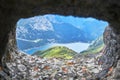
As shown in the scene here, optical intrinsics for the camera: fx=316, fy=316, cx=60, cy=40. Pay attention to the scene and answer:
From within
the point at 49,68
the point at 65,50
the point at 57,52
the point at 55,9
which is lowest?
the point at 49,68

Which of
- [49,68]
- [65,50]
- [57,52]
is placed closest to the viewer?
[49,68]

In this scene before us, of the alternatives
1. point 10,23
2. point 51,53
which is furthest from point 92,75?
point 51,53

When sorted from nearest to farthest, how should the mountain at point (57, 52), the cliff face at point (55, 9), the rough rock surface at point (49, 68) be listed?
1. the cliff face at point (55, 9)
2. the rough rock surface at point (49, 68)
3. the mountain at point (57, 52)

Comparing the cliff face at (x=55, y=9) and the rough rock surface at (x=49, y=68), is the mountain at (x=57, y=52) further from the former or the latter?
the cliff face at (x=55, y=9)

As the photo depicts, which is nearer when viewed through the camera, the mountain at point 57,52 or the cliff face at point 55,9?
the cliff face at point 55,9

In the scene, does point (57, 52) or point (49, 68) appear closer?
point (49, 68)

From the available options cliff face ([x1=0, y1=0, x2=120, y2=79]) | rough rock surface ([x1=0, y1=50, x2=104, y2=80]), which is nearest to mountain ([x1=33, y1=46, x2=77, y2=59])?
rough rock surface ([x1=0, y1=50, x2=104, y2=80])

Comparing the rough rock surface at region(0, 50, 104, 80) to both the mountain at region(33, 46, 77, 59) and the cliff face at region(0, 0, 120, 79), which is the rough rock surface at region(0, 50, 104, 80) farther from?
the mountain at region(33, 46, 77, 59)

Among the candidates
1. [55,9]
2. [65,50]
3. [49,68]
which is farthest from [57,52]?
[55,9]

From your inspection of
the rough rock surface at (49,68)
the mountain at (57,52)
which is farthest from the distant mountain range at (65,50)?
the rough rock surface at (49,68)

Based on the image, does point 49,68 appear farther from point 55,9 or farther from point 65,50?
point 65,50

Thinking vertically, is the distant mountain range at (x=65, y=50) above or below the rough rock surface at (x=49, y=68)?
above

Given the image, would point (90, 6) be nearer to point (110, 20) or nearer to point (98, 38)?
point (110, 20)
